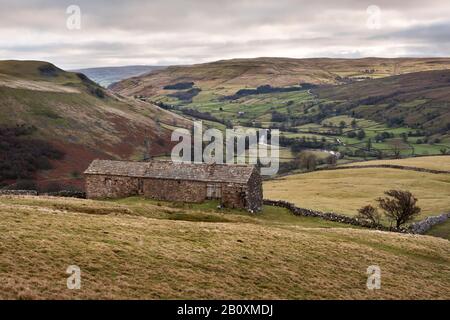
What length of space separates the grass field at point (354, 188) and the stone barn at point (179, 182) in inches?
538

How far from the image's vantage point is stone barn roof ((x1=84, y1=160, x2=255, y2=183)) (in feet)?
175

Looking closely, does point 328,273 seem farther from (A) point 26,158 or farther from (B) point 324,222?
(A) point 26,158

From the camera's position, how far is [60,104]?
152 meters

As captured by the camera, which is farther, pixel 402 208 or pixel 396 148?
pixel 396 148

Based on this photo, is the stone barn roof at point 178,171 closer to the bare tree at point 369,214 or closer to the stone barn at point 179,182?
the stone barn at point 179,182

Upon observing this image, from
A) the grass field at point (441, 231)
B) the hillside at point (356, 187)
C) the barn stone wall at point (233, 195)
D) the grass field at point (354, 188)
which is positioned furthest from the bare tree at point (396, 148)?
the barn stone wall at point (233, 195)

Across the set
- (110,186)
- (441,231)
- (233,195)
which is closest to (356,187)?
(441,231)

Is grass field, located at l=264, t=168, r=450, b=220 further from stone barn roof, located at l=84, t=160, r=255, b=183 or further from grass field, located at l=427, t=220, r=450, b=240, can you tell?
stone barn roof, located at l=84, t=160, r=255, b=183

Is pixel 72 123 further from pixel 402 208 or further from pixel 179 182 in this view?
pixel 402 208

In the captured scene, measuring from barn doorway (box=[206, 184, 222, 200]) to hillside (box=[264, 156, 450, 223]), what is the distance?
14804mm

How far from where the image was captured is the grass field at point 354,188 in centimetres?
6544

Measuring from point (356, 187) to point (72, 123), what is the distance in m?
94.8

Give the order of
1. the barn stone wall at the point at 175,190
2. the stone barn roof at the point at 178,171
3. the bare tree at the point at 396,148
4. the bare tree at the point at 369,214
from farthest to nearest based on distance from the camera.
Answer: the bare tree at the point at 396,148 → the barn stone wall at the point at 175,190 → the stone barn roof at the point at 178,171 → the bare tree at the point at 369,214

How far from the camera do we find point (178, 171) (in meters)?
55.6
